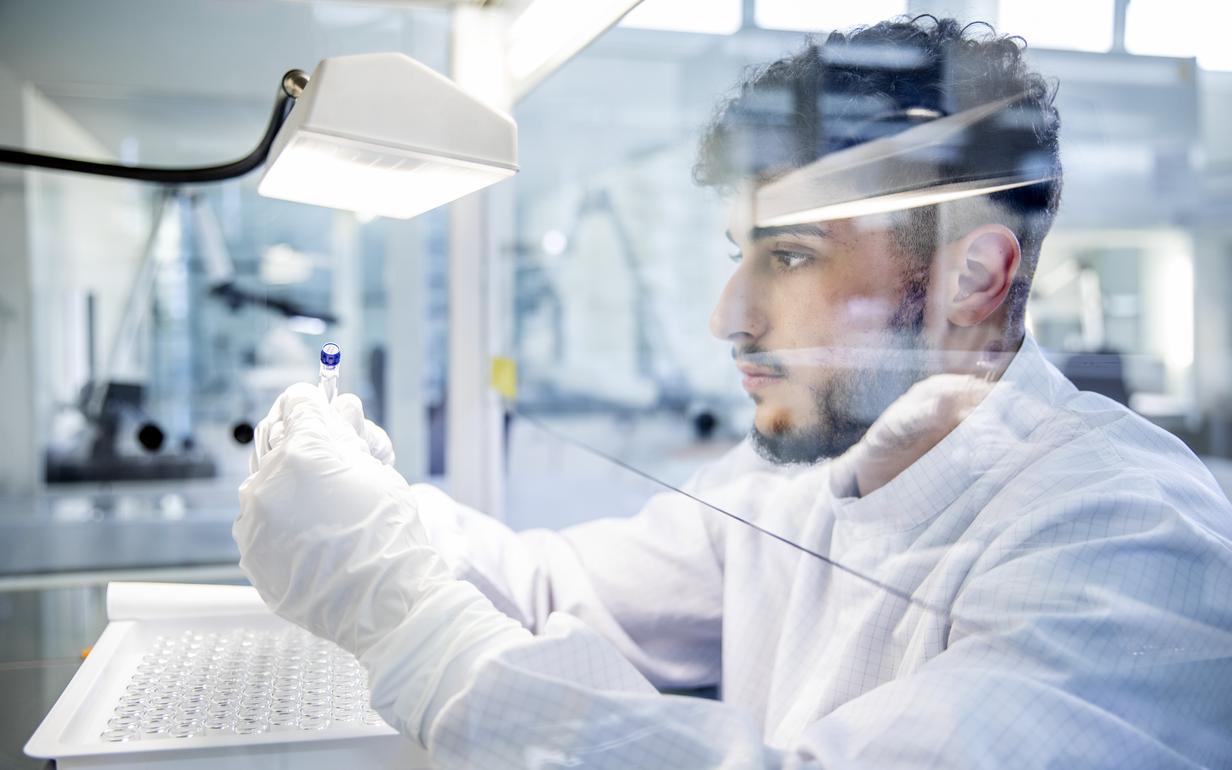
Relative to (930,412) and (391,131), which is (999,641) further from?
(391,131)

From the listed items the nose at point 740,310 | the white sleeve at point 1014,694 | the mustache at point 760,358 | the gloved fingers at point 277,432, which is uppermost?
the nose at point 740,310

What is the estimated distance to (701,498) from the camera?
120 centimetres

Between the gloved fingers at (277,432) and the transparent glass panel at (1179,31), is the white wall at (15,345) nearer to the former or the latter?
the gloved fingers at (277,432)

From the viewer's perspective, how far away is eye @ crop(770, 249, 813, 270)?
0.81 m

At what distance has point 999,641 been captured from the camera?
696 mm

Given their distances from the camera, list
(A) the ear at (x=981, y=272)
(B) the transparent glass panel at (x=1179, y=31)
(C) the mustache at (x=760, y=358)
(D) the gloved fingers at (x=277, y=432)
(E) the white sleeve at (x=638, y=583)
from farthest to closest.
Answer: (E) the white sleeve at (x=638, y=583), (D) the gloved fingers at (x=277, y=432), (C) the mustache at (x=760, y=358), (A) the ear at (x=981, y=272), (B) the transparent glass panel at (x=1179, y=31)

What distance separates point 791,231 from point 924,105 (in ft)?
0.61

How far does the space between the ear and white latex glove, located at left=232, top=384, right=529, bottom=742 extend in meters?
0.44

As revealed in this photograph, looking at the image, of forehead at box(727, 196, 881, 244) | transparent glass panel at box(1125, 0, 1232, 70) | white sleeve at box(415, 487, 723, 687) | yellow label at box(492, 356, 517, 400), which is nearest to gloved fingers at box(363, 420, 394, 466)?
white sleeve at box(415, 487, 723, 687)

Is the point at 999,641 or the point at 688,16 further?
the point at 688,16

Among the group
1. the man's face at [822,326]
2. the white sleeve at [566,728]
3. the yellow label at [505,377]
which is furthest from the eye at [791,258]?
the yellow label at [505,377]

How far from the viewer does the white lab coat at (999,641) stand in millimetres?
626

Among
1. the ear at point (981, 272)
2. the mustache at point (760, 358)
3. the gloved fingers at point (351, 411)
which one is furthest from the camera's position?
the gloved fingers at point (351, 411)

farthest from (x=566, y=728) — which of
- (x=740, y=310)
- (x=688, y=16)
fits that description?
(x=688, y=16)
